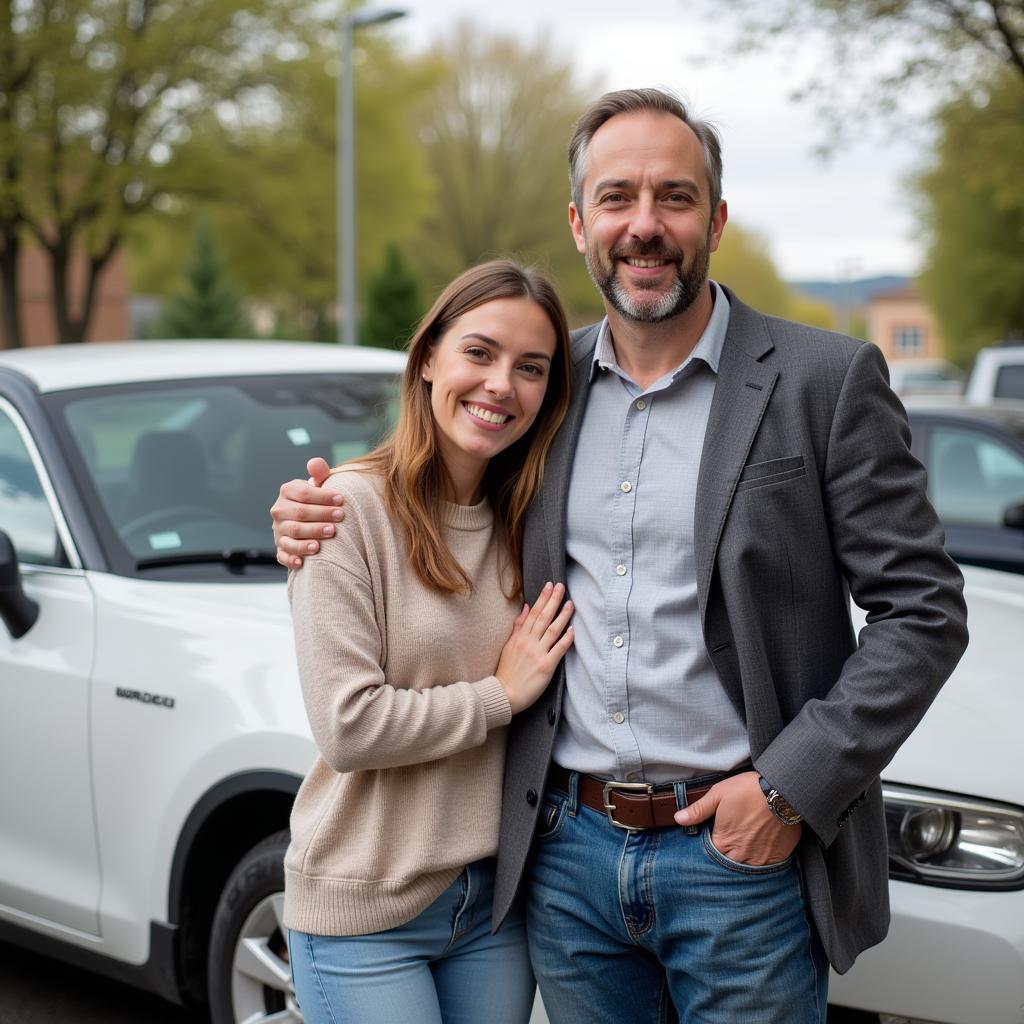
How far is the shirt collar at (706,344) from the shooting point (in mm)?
2316

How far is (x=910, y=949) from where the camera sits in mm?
2471

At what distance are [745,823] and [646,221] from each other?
95cm

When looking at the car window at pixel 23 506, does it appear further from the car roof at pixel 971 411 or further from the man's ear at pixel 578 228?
the car roof at pixel 971 411

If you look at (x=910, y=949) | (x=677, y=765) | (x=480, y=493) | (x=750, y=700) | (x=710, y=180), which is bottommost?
(x=910, y=949)

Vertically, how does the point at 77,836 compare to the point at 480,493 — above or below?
below

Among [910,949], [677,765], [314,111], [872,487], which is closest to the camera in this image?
[872,487]

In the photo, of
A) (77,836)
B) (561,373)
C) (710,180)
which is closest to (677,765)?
(561,373)

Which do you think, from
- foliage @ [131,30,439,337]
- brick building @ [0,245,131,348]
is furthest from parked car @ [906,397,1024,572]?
brick building @ [0,245,131,348]

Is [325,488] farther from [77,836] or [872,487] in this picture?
[77,836]

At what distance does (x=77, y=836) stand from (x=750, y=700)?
200 centimetres

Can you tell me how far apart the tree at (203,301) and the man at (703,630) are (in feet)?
107

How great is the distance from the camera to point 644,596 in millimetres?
2250

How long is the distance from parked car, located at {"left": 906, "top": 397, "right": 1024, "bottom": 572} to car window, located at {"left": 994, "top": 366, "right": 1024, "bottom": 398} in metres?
2.26

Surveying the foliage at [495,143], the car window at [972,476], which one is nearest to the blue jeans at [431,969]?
the car window at [972,476]
